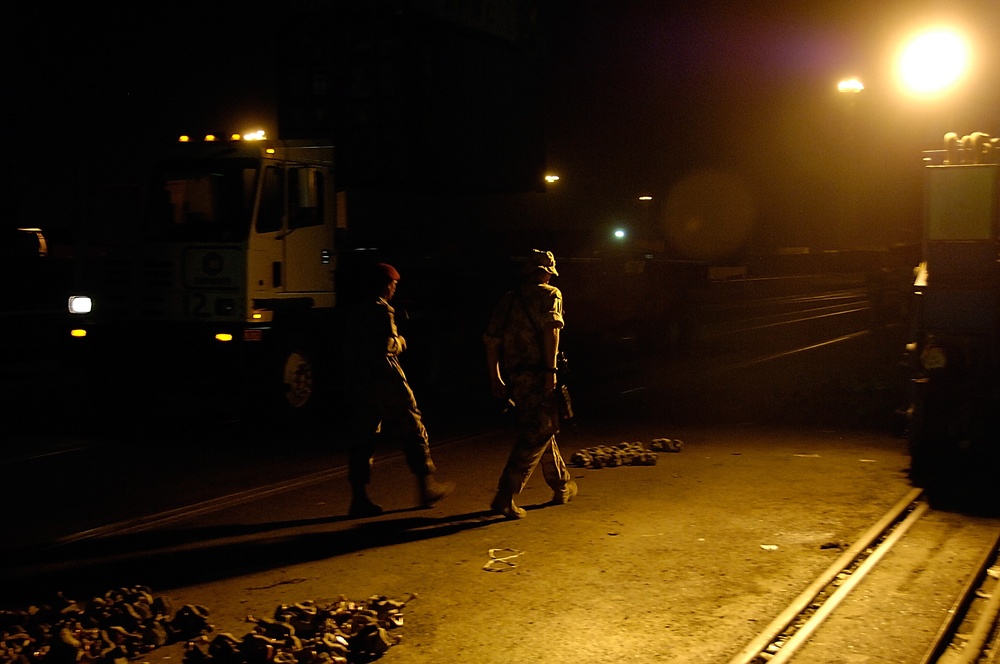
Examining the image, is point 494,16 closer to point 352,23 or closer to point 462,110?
point 462,110

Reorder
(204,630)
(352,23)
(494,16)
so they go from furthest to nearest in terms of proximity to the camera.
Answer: (494,16)
(352,23)
(204,630)

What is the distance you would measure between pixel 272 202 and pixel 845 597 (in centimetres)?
865

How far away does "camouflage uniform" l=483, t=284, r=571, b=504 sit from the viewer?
296 inches

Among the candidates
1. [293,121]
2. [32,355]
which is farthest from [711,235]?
[32,355]

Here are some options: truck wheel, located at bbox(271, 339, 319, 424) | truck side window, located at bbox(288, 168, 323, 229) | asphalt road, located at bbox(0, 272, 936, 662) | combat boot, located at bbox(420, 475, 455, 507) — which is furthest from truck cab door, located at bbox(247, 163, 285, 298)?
combat boot, located at bbox(420, 475, 455, 507)

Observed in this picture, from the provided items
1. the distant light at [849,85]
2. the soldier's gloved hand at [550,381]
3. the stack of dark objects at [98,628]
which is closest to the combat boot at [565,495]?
the soldier's gloved hand at [550,381]

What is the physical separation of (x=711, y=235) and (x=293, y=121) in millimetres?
32089

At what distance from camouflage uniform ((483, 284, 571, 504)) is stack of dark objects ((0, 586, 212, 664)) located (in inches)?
106

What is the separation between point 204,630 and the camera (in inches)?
207

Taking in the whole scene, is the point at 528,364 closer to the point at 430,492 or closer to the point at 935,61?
the point at 430,492

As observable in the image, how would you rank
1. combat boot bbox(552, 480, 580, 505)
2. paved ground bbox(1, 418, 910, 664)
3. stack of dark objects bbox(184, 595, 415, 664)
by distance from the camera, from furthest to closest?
combat boot bbox(552, 480, 580, 505) < paved ground bbox(1, 418, 910, 664) < stack of dark objects bbox(184, 595, 415, 664)

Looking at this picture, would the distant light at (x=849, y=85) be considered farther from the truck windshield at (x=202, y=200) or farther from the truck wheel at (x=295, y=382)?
the truck windshield at (x=202, y=200)

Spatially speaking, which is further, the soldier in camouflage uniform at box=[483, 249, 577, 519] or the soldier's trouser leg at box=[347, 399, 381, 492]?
the soldier's trouser leg at box=[347, 399, 381, 492]

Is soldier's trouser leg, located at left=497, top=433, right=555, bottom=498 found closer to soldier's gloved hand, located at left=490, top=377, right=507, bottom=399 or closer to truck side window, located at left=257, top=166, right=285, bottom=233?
soldier's gloved hand, located at left=490, top=377, right=507, bottom=399
